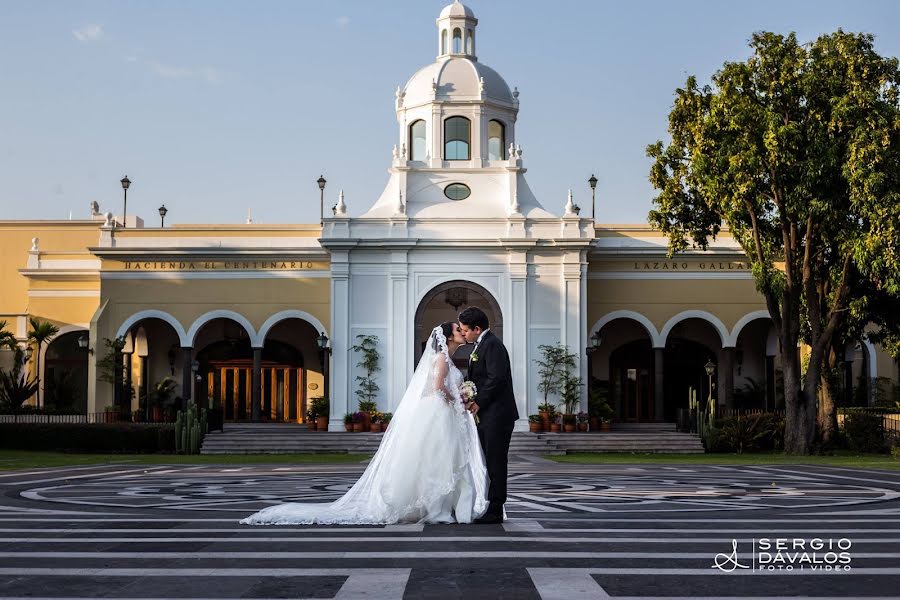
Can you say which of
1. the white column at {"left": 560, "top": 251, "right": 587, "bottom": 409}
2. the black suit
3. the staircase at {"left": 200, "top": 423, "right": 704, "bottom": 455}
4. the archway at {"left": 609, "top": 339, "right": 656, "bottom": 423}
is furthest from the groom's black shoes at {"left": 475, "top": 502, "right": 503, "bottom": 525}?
the archway at {"left": 609, "top": 339, "right": 656, "bottom": 423}

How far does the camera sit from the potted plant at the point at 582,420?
35812 millimetres

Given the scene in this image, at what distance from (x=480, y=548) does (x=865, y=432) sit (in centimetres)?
2558

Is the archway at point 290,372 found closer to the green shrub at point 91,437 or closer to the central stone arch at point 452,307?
the central stone arch at point 452,307

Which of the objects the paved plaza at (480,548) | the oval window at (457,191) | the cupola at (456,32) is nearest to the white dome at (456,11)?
the cupola at (456,32)

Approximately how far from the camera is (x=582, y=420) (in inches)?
1420

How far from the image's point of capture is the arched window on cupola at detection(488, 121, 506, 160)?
40531mm

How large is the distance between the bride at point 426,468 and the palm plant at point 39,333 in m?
31.5

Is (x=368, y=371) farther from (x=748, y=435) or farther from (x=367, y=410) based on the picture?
(x=748, y=435)

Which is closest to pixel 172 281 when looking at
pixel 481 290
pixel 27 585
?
pixel 481 290

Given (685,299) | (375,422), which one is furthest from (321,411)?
(685,299)

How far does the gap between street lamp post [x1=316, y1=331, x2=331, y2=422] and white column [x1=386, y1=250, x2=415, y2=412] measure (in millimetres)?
2011

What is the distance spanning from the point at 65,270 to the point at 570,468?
24.7 m

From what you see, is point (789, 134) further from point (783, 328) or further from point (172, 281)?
point (172, 281)

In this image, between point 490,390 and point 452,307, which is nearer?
point 490,390
